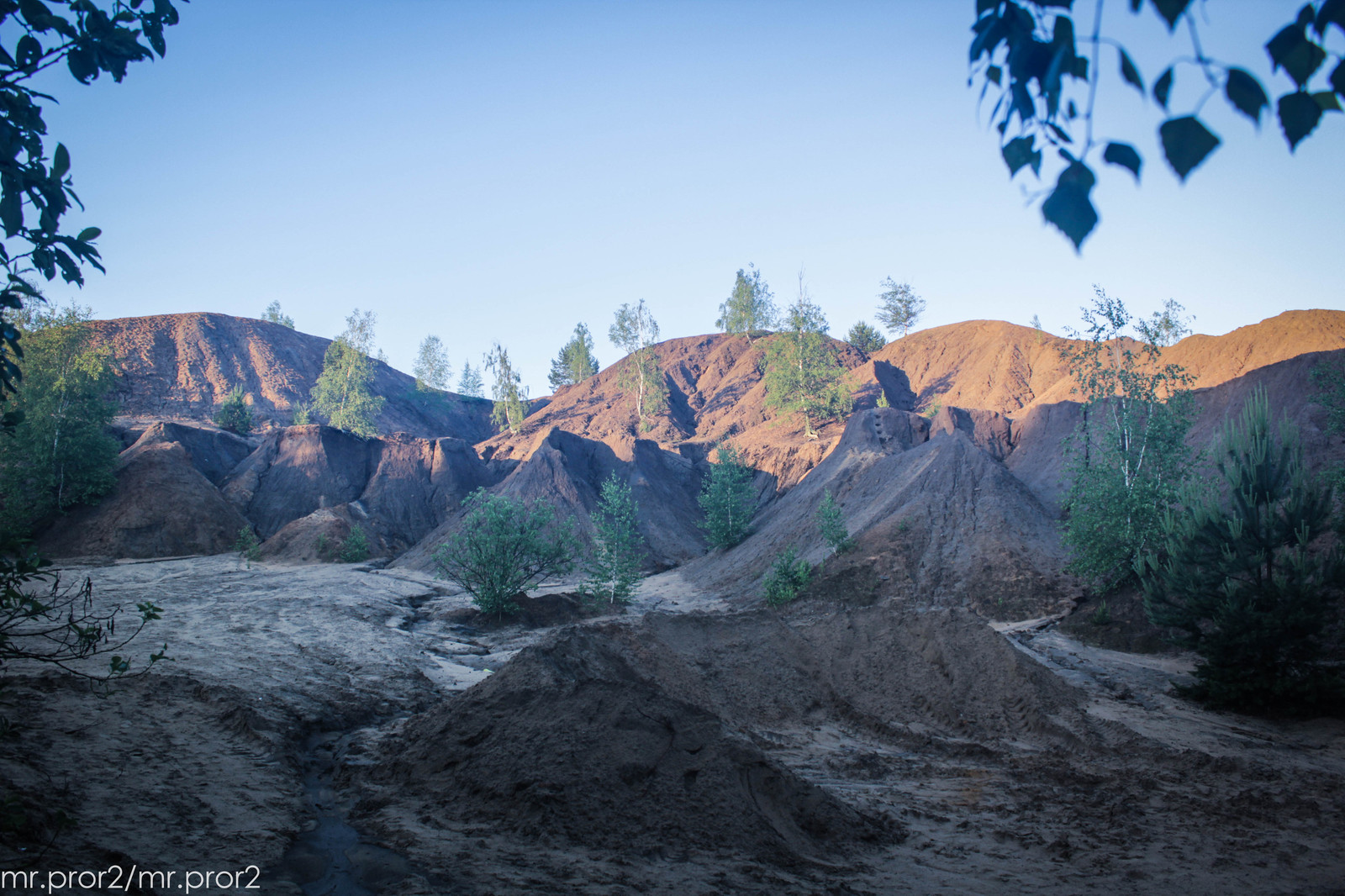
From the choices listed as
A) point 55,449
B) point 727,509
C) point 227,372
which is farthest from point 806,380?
point 227,372

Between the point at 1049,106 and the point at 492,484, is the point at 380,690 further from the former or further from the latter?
the point at 492,484

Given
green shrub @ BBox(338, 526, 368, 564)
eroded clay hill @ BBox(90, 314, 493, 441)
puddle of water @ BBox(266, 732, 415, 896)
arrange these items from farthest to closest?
eroded clay hill @ BBox(90, 314, 493, 441), green shrub @ BBox(338, 526, 368, 564), puddle of water @ BBox(266, 732, 415, 896)

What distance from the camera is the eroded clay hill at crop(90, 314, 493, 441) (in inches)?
2207

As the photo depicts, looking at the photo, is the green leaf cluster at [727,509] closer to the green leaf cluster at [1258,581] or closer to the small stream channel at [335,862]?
the green leaf cluster at [1258,581]

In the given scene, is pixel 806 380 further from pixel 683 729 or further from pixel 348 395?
pixel 683 729

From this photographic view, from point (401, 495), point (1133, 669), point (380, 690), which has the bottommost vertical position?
point (1133, 669)

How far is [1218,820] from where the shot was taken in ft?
18.8

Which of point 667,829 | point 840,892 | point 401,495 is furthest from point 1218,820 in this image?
point 401,495

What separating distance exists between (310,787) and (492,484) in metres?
35.3

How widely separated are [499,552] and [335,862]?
12181 mm

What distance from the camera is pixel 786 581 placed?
63.6ft

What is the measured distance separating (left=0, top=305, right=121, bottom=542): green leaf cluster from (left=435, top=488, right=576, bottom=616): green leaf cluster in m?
18.2

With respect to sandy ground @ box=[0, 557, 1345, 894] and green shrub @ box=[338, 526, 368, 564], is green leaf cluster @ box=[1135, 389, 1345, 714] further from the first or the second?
green shrub @ box=[338, 526, 368, 564]

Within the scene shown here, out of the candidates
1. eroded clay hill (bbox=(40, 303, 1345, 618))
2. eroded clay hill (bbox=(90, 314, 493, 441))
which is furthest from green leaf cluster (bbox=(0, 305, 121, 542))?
eroded clay hill (bbox=(90, 314, 493, 441))
